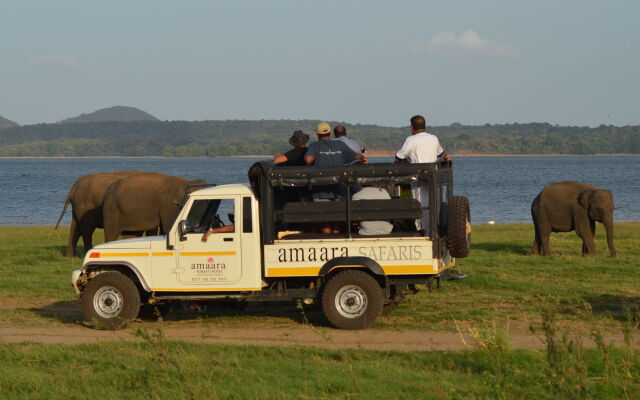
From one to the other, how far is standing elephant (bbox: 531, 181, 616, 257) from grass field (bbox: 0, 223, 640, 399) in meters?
7.36

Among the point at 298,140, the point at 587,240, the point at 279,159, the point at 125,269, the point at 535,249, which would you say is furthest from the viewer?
the point at 535,249

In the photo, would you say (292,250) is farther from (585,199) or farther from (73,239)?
(73,239)

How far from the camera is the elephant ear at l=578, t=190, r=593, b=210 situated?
24509mm

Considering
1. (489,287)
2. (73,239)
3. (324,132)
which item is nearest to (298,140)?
(324,132)

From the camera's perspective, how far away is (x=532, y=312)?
1461 centimetres

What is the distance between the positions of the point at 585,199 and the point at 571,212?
47 centimetres

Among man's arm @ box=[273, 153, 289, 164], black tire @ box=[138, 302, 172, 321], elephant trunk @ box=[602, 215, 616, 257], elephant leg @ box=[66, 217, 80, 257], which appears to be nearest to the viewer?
man's arm @ box=[273, 153, 289, 164]

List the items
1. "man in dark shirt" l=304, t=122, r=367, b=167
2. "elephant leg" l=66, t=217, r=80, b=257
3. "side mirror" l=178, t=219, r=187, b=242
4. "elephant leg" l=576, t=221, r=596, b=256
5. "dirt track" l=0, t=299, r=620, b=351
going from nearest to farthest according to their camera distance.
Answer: "dirt track" l=0, t=299, r=620, b=351
"side mirror" l=178, t=219, r=187, b=242
"man in dark shirt" l=304, t=122, r=367, b=167
"elephant leg" l=576, t=221, r=596, b=256
"elephant leg" l=66, t=217, r=80, b=257

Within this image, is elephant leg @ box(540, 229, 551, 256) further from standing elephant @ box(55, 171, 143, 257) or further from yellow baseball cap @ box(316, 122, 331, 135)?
yellow baseball cap @ box(316, 122, 331, 135)

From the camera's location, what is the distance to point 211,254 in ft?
44.7

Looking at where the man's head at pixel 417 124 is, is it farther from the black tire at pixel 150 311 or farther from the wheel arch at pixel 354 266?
the black tire at pixel 150 311

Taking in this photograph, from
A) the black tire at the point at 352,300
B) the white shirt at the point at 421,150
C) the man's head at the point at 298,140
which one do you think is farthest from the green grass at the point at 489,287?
the man's head at the point at 298,140

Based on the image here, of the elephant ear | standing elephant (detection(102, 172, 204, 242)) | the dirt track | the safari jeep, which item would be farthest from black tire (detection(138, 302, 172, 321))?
the elephant ear

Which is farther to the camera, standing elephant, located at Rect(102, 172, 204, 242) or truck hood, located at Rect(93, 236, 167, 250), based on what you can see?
standing elephant, located at Rect(102, 172, 204, 242)
